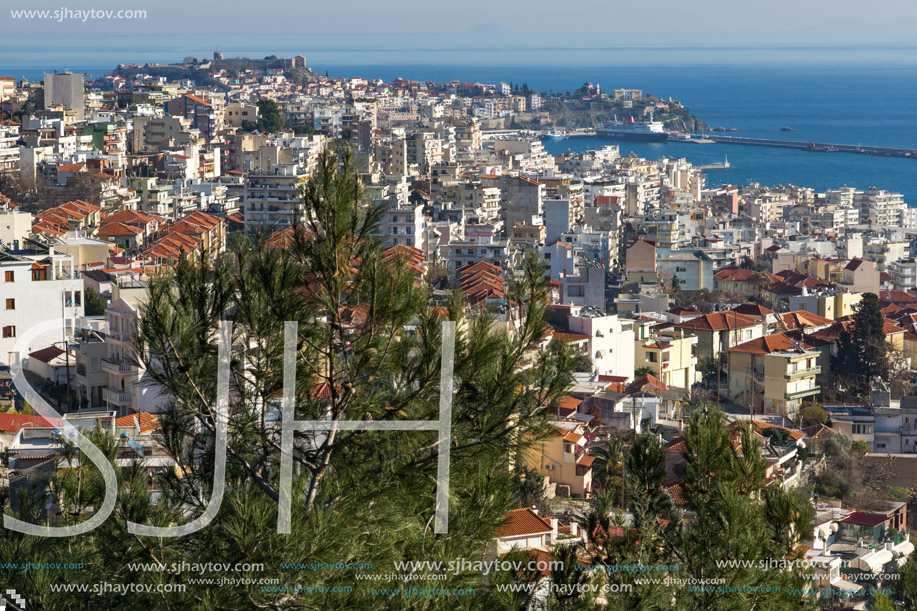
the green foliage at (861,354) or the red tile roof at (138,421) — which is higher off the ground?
the red tile roof at (138,421)

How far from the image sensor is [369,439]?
2.25 meters

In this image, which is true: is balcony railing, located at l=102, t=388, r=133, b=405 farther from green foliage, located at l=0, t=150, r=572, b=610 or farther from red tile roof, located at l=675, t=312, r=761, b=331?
red tile roof, located at l=675, t=312, r=761, b=331

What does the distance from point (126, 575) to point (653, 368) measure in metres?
9.25

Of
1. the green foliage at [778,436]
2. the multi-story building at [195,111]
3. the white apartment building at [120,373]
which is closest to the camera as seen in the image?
the white apartment building at [120,373]

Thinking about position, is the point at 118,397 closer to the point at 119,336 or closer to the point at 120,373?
the point at 120,373

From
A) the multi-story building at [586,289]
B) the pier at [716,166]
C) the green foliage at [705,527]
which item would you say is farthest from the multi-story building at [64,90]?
the green foliage at [705,527]

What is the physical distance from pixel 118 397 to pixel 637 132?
4679 centimetres

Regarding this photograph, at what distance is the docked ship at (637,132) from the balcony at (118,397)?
46.1 meters

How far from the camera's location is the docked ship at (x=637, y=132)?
52188 millimetres

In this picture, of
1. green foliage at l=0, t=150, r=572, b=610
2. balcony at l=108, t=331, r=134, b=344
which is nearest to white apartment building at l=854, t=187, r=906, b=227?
balcony at l=108, t=331, r=134, b=344

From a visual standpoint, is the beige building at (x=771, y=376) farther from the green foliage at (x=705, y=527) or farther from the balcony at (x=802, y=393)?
the green foliage at (x=705, y=527)

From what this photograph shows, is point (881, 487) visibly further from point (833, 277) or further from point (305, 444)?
point (833, 277)

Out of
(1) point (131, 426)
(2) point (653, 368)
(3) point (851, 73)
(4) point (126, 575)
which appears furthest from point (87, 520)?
(3) point (851, 73)

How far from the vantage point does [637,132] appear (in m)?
52.6
